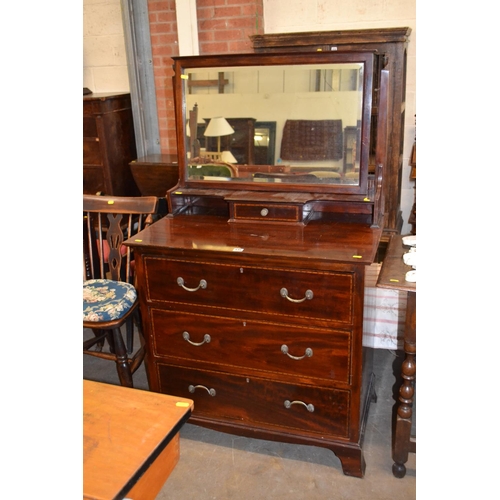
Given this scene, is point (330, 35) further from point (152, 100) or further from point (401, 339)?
point (401, 339)

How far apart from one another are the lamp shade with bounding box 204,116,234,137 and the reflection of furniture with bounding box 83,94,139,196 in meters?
1.11

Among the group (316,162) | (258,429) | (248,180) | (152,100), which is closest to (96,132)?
(152,100)

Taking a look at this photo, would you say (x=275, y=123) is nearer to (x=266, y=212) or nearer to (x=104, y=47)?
(x=266, y=212)

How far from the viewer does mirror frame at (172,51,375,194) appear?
1.80 meters

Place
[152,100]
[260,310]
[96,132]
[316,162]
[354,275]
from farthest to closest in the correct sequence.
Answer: [152,100] → [96,132] → [316,162] → [260,310] → [354,275]

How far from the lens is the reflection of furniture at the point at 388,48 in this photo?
93.1 inches

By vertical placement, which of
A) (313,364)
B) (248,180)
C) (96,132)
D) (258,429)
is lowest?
(258,429)

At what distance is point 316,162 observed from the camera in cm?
192

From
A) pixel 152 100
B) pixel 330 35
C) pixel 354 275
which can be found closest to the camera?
pixel 354 275

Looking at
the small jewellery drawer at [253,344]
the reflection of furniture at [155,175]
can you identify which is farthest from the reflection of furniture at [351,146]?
the reflection of furniture at [155,175]

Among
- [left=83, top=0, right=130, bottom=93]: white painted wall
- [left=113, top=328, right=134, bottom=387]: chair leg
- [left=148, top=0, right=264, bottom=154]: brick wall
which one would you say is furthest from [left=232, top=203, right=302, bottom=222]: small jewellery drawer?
[left=83, top=0, right=130, bottom=93]: white painted wall

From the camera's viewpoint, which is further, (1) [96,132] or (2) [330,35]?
(1) [96,132]

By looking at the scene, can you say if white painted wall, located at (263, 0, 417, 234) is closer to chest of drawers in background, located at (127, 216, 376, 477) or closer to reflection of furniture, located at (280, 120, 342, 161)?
reflection of furniture, located at (280, 120, 342, 161)

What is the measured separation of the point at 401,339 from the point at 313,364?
997 mm
